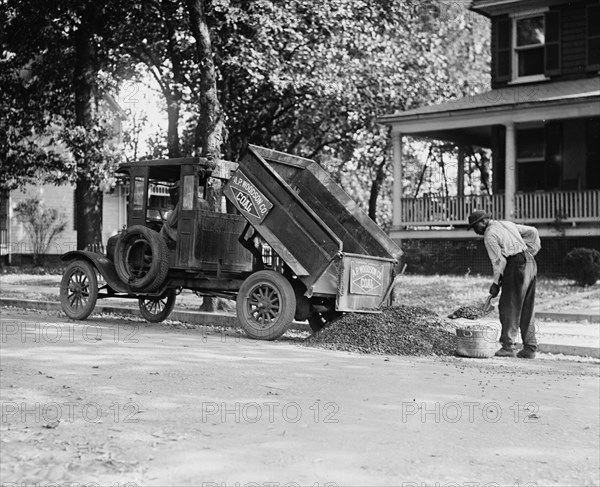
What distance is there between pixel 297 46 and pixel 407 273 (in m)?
7.45

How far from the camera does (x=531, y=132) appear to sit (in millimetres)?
26812

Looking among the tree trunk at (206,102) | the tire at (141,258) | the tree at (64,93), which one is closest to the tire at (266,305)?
the tire at (141,258)

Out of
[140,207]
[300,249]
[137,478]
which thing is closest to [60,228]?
[140,207]

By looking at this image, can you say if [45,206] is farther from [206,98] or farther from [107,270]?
[107,270]

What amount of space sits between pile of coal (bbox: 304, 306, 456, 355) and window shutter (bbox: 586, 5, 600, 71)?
16.3 metres

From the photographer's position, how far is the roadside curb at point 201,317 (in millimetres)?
11852

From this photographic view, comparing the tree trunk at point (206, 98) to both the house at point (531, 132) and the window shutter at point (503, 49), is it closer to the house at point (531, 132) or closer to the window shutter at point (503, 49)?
the house at point (531, 132)

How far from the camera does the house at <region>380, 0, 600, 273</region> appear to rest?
2433 centimetres

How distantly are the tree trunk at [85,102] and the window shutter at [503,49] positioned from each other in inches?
482

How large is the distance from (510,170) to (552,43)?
4477 mm

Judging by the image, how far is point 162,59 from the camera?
3020cm

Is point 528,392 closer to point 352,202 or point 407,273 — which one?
point 352,202

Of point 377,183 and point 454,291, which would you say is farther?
point 377,183

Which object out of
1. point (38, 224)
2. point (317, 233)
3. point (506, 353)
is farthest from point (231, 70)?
point (506, 353)
